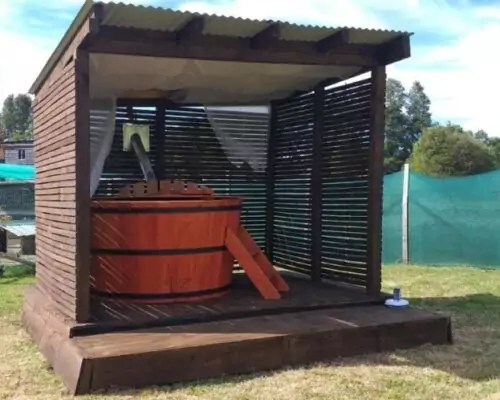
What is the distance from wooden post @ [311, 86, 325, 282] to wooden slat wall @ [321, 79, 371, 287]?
52 millimetres

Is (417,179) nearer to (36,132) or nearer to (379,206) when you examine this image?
(379,206)

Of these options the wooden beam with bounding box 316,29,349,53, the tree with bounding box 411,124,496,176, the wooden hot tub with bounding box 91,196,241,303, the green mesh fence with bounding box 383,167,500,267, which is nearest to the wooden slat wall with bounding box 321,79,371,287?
the wooden beam with bounding box 316,29,349,53

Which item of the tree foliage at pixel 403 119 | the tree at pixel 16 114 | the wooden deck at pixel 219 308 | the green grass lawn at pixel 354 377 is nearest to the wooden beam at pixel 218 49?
the wooden deck at pixel 219 308

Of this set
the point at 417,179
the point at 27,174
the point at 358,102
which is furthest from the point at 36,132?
the point at 27,174

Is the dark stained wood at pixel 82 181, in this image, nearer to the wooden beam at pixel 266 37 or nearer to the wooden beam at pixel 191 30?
the wooden beam at pixel 191 30

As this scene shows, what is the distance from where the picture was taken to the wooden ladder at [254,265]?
16.2 feet

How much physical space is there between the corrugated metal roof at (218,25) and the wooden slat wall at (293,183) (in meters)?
1.52

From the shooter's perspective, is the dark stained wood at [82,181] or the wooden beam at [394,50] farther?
the wooden beam at [394,50]

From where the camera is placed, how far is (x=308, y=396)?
3344 mm

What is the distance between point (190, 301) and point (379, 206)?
1666mm

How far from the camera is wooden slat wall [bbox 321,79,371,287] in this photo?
→ 525 cm

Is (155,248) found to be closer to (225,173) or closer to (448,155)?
(225,173)

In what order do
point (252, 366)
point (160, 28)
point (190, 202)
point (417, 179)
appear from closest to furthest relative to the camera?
point (252, 366), point (160, 28), point (190, 202), point (417, 179)

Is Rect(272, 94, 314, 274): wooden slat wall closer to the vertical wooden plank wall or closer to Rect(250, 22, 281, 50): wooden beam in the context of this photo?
Rect(250, 22, 281, 50): wooden beam
